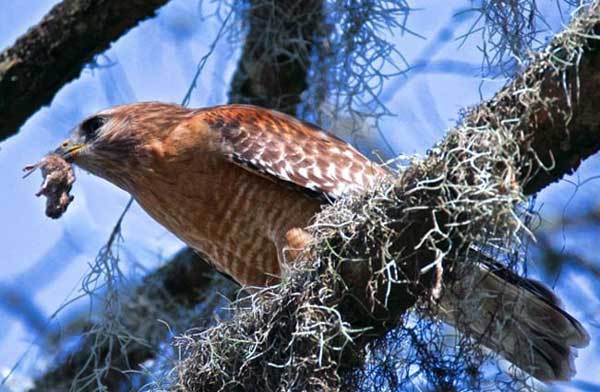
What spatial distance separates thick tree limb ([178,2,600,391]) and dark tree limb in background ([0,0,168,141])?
1.80 m

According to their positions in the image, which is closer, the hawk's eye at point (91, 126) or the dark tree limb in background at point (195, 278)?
the hawk's eye at point (91, 126)

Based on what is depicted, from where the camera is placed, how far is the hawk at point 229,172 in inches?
189

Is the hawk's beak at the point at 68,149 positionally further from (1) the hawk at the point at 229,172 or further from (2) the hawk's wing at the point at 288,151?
(2) the hawk's wing at the point at 288,151

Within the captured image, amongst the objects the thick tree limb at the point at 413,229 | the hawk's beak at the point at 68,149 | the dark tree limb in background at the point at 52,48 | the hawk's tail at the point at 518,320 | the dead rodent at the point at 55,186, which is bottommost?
the hawk's tail at the point at 518,320

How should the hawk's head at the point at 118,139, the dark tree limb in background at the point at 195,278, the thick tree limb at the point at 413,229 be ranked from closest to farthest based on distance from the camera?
1. the thick tree limb at the point at 413,229
2. the hawk's head at the point at 118,139
3. the dark tree limb in background at the point at 195,278

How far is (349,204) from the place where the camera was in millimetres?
3846

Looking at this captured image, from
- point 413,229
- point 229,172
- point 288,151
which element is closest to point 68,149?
point 229,172

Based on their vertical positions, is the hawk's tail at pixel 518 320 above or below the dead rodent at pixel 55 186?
below

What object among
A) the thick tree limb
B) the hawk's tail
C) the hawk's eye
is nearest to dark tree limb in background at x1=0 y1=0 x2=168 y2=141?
the hawk's eye

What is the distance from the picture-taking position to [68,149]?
211 inches

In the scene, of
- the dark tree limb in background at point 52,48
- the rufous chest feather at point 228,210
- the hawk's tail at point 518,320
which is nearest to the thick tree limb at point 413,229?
the hawk's tail at point 518,320

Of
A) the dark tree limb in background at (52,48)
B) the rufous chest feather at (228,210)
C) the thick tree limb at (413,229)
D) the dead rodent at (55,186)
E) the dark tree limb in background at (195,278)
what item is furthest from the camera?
the dark tree limb in background at (195,278)

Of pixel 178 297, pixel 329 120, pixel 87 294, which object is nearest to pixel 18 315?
pixel 178 297

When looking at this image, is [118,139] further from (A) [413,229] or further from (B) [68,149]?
(A) [413,229]
